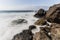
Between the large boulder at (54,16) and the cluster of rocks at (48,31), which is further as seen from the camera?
the large boulder at (54,16)

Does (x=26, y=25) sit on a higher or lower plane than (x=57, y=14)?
lower

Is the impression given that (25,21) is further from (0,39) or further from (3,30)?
(0,39)

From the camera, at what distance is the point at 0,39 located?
789 centimetres

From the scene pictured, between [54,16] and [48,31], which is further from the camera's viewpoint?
[54,16]

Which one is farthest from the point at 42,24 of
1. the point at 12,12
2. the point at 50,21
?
the point at 12,12

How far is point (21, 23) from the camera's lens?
34.0 ft

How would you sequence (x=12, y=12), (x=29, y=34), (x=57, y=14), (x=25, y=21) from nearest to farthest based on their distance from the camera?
(x=29, y=34)
(x=57, y=14)
(x=25, y=21)
(x=12, y=12)

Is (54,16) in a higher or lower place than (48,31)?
higher

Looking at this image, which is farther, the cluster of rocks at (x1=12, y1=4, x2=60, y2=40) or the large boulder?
the large boulder

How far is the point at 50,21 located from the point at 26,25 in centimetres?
151

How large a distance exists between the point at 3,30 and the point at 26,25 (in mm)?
1512

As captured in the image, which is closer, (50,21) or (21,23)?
(50,21)

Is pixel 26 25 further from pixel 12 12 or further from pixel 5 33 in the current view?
pixel 12 12

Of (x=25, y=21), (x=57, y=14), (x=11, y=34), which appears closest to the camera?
(x=11, y=34)
